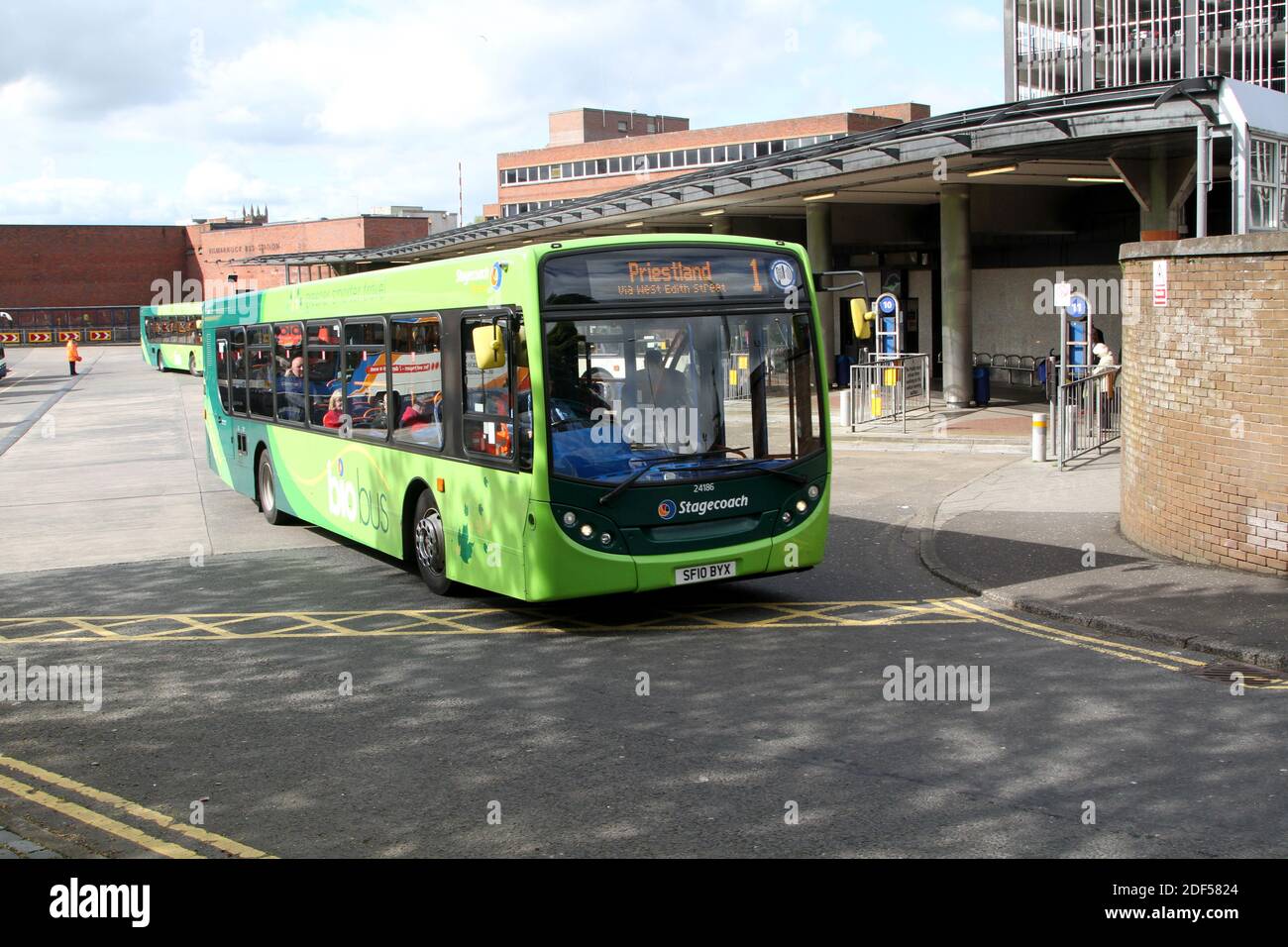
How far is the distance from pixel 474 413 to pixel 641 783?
4632mm

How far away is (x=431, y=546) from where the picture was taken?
11.6m

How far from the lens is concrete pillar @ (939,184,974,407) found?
93.6 feet

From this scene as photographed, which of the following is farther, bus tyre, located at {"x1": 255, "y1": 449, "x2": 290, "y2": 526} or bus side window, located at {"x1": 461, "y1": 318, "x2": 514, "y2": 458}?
bus tyre, located at {"x1": 255, "y1": 449, "x2": 290, "y2": 526}

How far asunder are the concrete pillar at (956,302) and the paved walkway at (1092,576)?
12.3 metres

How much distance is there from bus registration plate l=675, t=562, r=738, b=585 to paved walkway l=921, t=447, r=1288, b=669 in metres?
2.35

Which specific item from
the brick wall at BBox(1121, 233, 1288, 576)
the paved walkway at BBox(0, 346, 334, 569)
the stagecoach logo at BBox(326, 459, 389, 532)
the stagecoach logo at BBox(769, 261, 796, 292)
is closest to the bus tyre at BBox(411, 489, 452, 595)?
the stagecoach logo at BBox(326, 459, 389, 532)

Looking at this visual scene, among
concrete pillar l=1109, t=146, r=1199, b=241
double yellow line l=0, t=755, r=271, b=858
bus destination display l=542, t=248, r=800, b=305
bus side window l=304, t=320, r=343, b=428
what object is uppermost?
concrete pillar l=1109, t=146, r=1199, b=241

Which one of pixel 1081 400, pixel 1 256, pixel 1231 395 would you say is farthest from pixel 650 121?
pixel 1231 395

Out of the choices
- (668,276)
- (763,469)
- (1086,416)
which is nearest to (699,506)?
(763,469)

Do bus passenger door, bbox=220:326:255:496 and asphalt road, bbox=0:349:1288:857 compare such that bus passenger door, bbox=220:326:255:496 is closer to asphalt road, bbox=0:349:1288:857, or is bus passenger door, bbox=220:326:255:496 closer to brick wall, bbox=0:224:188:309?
asphalt road, bbox=0:349:1288:857

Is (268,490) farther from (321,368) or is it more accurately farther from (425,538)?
(425,538)

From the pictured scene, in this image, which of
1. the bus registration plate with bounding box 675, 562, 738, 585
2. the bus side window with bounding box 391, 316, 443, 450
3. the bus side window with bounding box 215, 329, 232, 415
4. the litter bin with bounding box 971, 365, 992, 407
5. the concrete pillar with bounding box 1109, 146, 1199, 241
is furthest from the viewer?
the litter bin with bounding box 971, 365, 992, 407

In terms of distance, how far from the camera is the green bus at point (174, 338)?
54.5 metres
